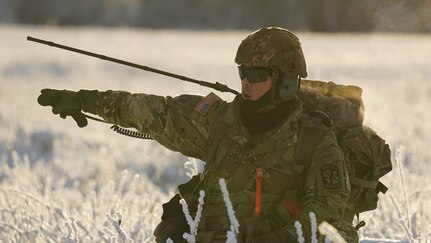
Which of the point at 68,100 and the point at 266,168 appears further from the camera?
the point at 68,100

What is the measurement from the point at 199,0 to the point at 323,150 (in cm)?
5814

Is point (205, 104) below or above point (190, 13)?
below

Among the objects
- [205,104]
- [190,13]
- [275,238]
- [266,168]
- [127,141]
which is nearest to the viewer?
[275,238]

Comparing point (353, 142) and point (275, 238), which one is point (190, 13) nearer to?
point (353, 142)

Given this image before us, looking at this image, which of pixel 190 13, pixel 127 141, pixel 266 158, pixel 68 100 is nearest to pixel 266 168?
pixel 266 158

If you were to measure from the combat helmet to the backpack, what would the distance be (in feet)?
0.53

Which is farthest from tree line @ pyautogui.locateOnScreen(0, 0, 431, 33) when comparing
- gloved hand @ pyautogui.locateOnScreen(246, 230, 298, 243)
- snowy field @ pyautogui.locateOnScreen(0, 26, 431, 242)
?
gloved hand @ pyautogui.locateOnScreen(246, 230, 298, 243)

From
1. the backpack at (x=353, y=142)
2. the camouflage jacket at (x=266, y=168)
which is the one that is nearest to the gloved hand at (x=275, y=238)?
the camouflage jacket at (x=266, y=168)

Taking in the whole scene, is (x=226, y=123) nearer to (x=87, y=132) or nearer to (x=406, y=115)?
(x=87, y=132)

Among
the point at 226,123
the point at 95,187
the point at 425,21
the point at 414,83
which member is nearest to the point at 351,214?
the point at 226,123

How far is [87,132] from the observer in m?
12.0

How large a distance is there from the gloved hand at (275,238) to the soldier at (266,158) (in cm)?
7

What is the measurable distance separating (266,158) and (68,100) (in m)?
0.95

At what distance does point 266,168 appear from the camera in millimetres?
3586
